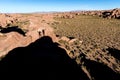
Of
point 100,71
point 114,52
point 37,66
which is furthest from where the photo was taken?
point 114,52

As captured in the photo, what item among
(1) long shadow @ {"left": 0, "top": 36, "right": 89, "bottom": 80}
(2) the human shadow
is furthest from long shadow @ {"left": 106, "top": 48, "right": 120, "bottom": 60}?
(1) long shadow @ {"left": 0, "top": 36, "right": 89, "bottom": 80}

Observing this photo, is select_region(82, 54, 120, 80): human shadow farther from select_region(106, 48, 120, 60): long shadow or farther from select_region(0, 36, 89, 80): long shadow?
select_region(106, 48, 120, 60): long shadow

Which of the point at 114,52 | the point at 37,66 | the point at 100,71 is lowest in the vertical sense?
the point at 114,52

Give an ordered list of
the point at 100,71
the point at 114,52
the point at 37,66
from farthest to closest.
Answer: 1. the point at 114,52
2. the point at 100,71
3. the point at 37,66

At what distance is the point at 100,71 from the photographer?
19734 mm

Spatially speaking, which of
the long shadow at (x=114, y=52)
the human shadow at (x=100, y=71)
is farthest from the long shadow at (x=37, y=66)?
the long shadow at (x=114, y=52)

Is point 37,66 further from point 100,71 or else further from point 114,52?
point 114,52

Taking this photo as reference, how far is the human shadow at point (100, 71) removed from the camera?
18.3 metres

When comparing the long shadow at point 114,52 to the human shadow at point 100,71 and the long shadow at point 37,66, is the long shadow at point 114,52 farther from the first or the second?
the long shadow at point 37,66

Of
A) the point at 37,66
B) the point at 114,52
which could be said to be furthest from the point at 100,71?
the point at 114,52

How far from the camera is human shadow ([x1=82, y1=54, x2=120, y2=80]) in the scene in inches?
719

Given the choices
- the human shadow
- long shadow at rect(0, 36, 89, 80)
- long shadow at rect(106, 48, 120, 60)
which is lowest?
long shadow at rect(106, 48, 120, 60)

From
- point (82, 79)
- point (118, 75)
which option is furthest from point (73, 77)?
point (118, 75)

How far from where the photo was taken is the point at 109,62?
23.0 metres
